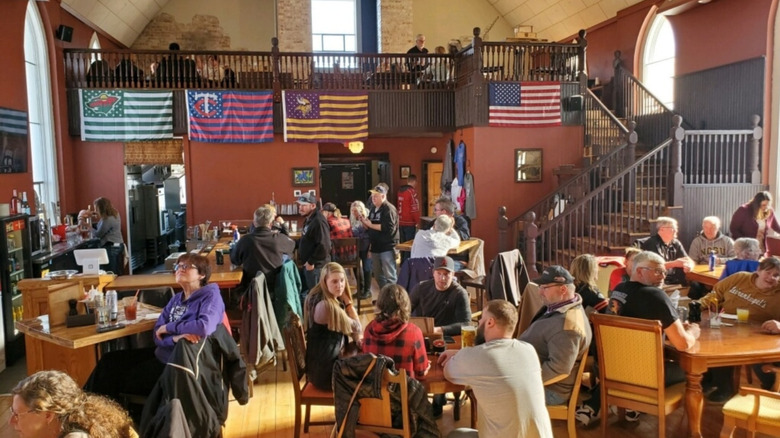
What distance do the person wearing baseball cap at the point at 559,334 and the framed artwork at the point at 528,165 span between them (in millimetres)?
7130

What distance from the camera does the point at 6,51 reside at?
8.16 meters

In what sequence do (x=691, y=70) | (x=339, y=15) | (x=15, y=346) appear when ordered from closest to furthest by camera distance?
(x=15, y=346) → (x=691, y=70) → (x=339, y=15)

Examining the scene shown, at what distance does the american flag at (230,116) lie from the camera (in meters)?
11.0

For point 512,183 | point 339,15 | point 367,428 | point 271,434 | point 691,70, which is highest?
point 339,15

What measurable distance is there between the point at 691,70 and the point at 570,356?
28.0 feet

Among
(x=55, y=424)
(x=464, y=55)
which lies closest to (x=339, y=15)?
(x=464, y=55)

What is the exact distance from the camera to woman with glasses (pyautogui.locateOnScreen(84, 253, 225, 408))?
3.94 metres

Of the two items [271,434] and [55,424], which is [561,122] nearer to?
[271,434]

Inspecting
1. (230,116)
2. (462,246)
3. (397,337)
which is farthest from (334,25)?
(397,337)

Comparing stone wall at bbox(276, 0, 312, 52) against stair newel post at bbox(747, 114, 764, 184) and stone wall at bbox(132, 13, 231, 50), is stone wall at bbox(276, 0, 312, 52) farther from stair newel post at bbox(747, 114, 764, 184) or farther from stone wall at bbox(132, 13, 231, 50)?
stair newel post at bbox(747, 114, 764, 184)

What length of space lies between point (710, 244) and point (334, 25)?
444 inches

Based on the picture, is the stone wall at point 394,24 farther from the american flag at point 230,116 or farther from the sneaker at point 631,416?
the sneaker at point 631,416

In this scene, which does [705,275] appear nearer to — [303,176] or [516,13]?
[303,176]

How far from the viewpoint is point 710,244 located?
22.5ft
